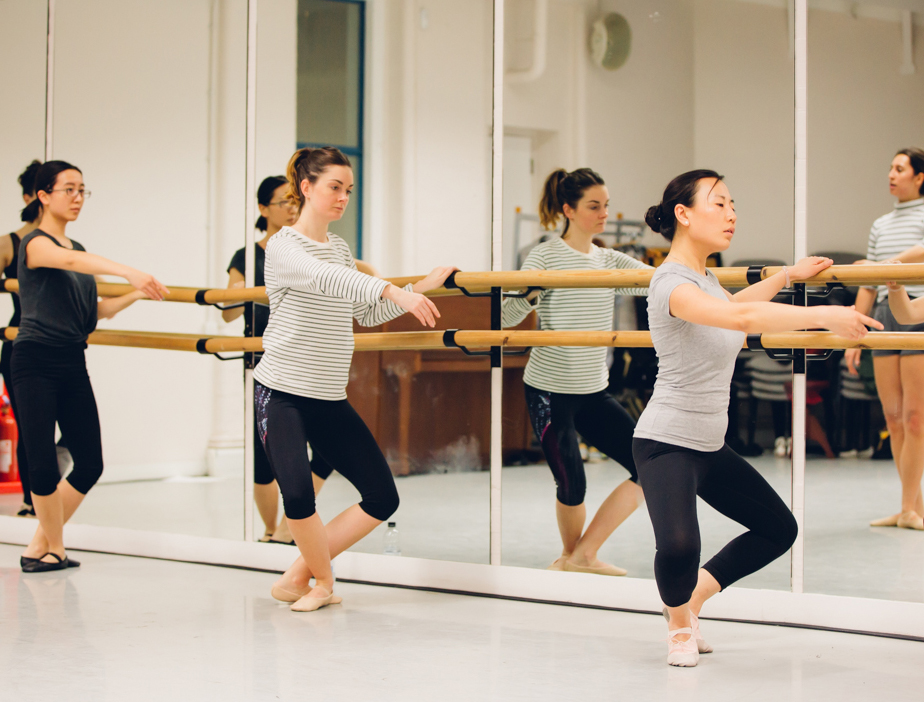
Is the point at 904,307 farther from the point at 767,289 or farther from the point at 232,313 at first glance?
the point at 232,313

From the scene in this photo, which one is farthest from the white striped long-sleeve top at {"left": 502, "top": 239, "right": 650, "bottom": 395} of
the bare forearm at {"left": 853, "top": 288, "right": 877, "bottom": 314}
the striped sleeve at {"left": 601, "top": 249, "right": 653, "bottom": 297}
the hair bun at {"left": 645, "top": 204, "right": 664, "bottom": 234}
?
the bare forearm at {"left": 853, "top": 288, "right": 877, "bottom": 314}

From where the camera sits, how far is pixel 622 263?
10.2ft

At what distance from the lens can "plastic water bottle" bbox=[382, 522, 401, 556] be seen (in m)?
3.40

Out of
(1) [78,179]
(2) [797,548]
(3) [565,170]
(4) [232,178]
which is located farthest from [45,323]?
(2) [797,548]

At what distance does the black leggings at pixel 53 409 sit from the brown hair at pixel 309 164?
1167 millimetres

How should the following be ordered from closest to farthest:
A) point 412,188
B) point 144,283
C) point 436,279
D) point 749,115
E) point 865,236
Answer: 1. point 436,279
2. point 144,283
3. point 749,115
4. point 412,188
5. point 865,236

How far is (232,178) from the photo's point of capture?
13.2 ft

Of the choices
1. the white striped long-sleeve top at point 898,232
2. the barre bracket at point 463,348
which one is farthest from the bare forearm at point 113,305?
the white striped long-sleeve top at point 898,232

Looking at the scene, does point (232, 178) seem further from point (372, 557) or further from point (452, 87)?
point (372, 557)

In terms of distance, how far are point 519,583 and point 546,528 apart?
23cm

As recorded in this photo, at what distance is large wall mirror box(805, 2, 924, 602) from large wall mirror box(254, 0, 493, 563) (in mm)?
1111

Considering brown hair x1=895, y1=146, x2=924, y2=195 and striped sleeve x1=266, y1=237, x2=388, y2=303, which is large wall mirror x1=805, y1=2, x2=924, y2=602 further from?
striped sleeve x1=266, y1=237, x2=388, y2=303

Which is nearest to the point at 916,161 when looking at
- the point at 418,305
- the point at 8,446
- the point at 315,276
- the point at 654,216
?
the point at 654,216

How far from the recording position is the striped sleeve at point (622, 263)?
309cm
